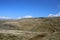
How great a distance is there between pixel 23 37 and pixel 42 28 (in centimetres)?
540

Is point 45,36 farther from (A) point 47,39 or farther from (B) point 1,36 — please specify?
(B) point 1,36

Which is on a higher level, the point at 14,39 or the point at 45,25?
the point at 45,25

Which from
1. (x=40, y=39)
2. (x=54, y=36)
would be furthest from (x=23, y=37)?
(x=54, y=36)

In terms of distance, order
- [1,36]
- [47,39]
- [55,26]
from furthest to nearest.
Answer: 1. [55,26]
2. [1,36]
3. [47,39]

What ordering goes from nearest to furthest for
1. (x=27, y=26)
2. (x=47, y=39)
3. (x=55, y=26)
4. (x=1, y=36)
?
(x=47, y=39) → (x=1, y=36) → (x=55, y=26) → (x=27, y=26)

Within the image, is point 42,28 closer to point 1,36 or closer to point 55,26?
point 55,26

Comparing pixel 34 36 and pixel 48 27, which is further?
pixel 48 27

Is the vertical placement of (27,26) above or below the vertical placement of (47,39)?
above

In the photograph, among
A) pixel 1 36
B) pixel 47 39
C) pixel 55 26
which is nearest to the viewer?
pixel 47 39

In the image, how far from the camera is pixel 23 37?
1376 cm

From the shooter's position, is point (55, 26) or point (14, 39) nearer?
point (14, 39)

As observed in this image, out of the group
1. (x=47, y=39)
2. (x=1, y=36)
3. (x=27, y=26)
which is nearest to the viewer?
(x=47, y=39)

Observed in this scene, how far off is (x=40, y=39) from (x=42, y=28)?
4.90m

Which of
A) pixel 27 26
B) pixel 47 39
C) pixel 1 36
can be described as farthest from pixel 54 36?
pixel 27 26
